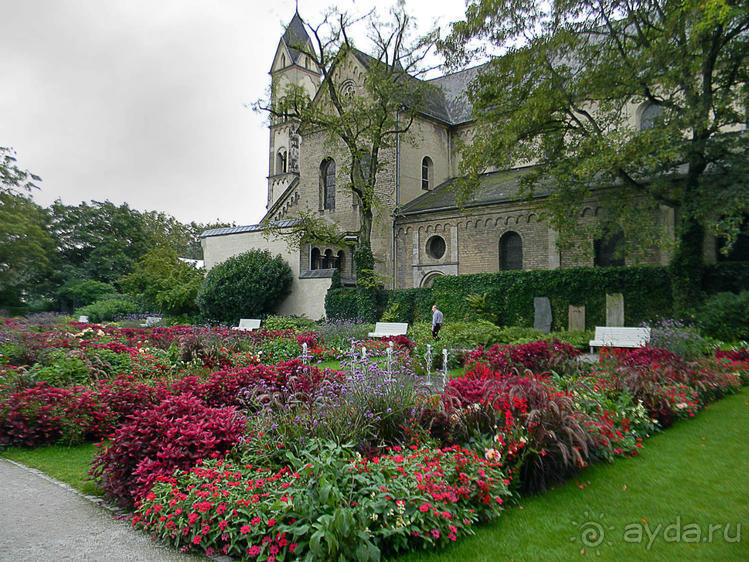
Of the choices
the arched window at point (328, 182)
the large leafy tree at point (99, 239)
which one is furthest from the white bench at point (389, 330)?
the large leafy tree at point (99, 239)

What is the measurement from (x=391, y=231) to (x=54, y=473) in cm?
2172

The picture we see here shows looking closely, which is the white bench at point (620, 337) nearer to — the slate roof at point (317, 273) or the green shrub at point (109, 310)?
the slate roof at point (317, 273)

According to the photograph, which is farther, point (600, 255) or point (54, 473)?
point (600, 255)

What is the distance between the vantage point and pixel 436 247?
2480 cm

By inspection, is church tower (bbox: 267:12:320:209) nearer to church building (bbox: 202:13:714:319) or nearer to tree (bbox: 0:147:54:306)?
church building (bbox: 202:13:714:319)

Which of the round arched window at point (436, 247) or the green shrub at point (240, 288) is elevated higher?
the round arched window at point (436, 247)

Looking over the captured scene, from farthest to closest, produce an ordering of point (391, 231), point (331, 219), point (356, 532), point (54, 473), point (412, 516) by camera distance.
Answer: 1. point (331, 219)
2. point (391, 231)
3. point (54, 473)
4. point (412, 516)
5. point (356, 532)

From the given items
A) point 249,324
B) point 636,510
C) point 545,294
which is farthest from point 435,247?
point 636,510

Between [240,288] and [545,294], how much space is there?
14.3 metres

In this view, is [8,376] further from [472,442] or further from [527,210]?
[527,210]

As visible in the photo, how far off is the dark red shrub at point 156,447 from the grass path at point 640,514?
2.11 m

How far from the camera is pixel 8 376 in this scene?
7.11 metres

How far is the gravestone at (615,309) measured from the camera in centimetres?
1619

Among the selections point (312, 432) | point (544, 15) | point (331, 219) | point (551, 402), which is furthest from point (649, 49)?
point (331, 219)
